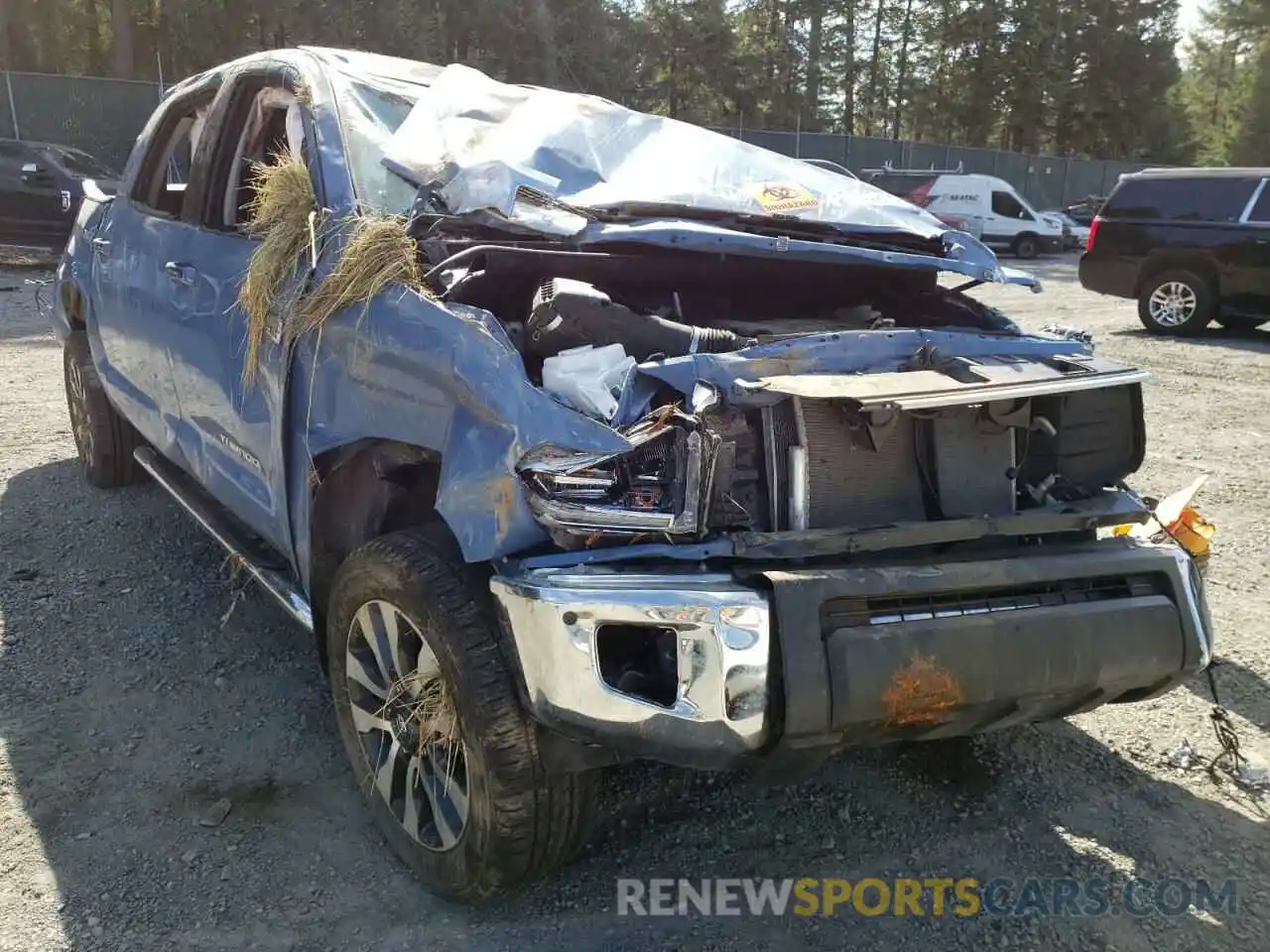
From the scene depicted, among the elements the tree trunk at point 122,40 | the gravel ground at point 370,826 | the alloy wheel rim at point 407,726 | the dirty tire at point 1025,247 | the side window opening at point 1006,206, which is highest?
the tree trunk at point 122,40

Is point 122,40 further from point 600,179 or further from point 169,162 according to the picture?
point 600,179

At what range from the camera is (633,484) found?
2.26m

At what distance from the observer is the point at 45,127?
19.5 m

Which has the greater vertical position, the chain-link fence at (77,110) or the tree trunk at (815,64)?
the tree trunk at (815,64)

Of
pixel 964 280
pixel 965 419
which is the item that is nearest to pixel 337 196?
pixel 965 419

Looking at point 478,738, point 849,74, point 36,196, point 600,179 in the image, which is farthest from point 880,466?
point 849,74

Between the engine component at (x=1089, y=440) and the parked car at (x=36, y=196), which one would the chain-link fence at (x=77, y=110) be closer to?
the parked car at (x=36, y=196)

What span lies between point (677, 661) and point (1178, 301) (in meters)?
11.2

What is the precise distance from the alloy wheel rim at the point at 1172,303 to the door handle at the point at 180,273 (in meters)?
10.8

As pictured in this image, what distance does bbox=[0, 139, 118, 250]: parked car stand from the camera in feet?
45.1

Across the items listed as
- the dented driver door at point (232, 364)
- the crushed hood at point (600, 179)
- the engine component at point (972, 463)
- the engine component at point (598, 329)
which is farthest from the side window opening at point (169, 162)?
the engine component at point (972, 463)

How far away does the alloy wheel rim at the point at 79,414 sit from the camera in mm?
5273

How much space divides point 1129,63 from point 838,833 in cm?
4930

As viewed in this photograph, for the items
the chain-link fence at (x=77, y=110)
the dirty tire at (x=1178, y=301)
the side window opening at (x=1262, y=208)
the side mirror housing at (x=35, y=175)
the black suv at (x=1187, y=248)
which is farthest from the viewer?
the chain-link fence at (x=77, y=110)
